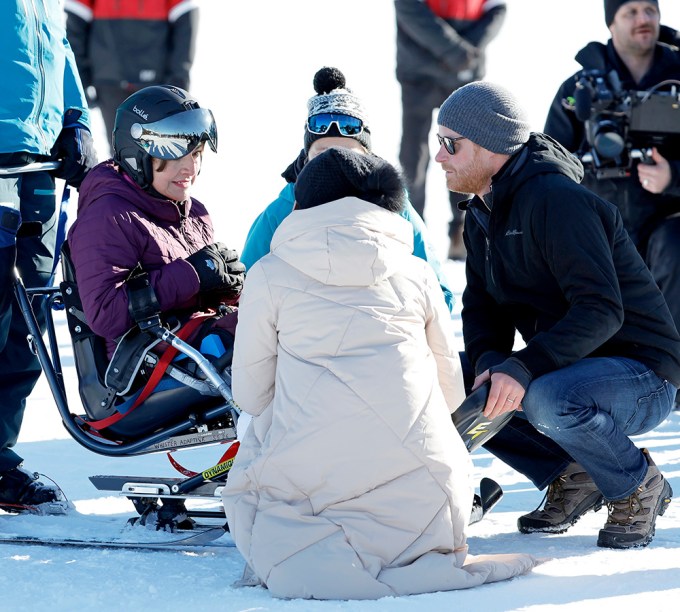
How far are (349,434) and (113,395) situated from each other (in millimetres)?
1074

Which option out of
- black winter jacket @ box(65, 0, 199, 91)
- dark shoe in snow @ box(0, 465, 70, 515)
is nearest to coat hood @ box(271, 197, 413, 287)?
dark shoe in snow @ box(0, 465, 70, 515)

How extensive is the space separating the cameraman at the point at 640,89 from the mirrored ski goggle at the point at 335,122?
1774 mm

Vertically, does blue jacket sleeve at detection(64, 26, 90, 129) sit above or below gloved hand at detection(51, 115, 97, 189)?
above

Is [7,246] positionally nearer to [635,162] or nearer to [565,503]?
[565,503]

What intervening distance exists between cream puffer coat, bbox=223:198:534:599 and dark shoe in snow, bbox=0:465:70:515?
122 centimetres

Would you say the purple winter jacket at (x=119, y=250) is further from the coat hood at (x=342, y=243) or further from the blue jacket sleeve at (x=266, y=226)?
the coat hood at (x=342, y=243)

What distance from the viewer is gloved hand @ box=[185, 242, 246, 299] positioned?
13.0 ft

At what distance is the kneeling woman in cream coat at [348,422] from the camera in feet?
10.6

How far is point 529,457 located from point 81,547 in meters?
1.45

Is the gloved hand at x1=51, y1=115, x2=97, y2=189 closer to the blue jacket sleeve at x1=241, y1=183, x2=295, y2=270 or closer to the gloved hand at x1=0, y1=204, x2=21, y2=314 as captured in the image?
the gloved hand at x1=0, y1=204, x2=21, y2=314

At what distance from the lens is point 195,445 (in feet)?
13.0

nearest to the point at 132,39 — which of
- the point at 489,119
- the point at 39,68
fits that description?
the point at 39,68

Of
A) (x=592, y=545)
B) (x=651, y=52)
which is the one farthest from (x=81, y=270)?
(x=651, y=52)

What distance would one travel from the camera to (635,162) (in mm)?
5895
